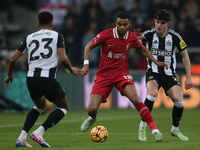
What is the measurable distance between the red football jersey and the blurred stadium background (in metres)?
7.26

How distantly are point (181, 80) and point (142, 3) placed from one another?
406cm

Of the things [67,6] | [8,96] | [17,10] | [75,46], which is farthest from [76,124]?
[17,10]

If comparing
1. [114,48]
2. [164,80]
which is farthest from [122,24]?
[164,80]

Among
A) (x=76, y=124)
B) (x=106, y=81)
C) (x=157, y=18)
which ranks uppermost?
(x=157, y=18)

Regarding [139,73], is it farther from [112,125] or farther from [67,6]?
[112,125]

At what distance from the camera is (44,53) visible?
6.08 m

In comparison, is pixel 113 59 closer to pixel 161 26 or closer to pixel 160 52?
pixel 160 52

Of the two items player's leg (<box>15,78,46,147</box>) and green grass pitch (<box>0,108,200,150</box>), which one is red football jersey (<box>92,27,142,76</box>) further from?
player's leg (<box>15,78,46,147</box>)

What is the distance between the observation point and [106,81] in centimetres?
717

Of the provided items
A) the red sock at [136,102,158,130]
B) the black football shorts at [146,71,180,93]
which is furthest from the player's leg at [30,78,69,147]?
the black football shorts at [146,71,180,93]

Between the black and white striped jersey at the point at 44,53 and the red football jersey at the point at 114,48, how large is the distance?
1097 millimetres

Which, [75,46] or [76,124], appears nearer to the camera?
[76,124]

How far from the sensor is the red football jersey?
7.07 meters

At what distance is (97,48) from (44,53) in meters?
9.20
